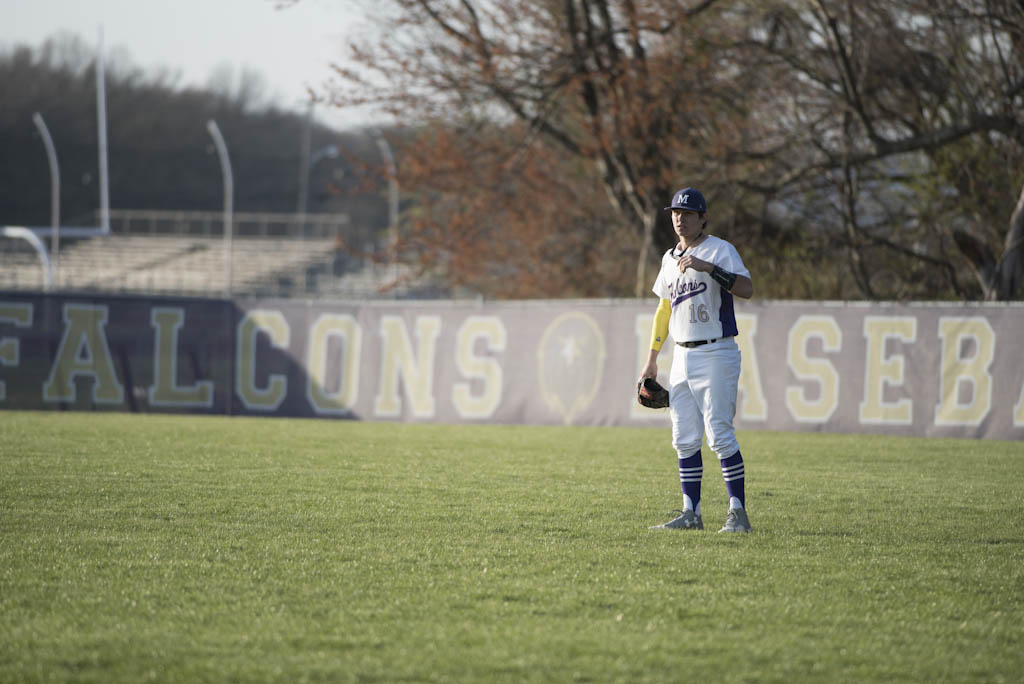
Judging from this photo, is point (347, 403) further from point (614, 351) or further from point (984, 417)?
point (984, 417)

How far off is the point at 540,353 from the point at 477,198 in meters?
9.23

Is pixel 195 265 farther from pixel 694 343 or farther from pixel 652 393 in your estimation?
pixel 694 343

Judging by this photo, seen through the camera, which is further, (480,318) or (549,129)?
(549,129)

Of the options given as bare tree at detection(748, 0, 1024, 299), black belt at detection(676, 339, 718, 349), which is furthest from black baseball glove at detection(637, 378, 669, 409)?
bare tree at detection(748, 0, 1024, 299)

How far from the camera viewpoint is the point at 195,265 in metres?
53.1

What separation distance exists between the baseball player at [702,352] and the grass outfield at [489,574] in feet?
1.39

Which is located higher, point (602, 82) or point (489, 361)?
point (602, 82)

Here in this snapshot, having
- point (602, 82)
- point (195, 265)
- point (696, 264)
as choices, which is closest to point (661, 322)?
point (696, 264)

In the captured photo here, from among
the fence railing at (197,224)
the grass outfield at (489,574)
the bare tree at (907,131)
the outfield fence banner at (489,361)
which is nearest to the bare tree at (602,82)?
the bare tree at (907,131)

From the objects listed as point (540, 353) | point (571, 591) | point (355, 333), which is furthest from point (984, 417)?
point (571, 591)

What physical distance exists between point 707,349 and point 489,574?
259cm

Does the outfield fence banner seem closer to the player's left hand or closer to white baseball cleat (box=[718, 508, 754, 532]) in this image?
white baseball cleat (box=[718, 508, 754, 532])

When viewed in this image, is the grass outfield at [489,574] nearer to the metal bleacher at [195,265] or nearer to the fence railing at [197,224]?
the metal bleacher at [195,265]

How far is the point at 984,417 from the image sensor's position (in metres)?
16.1
